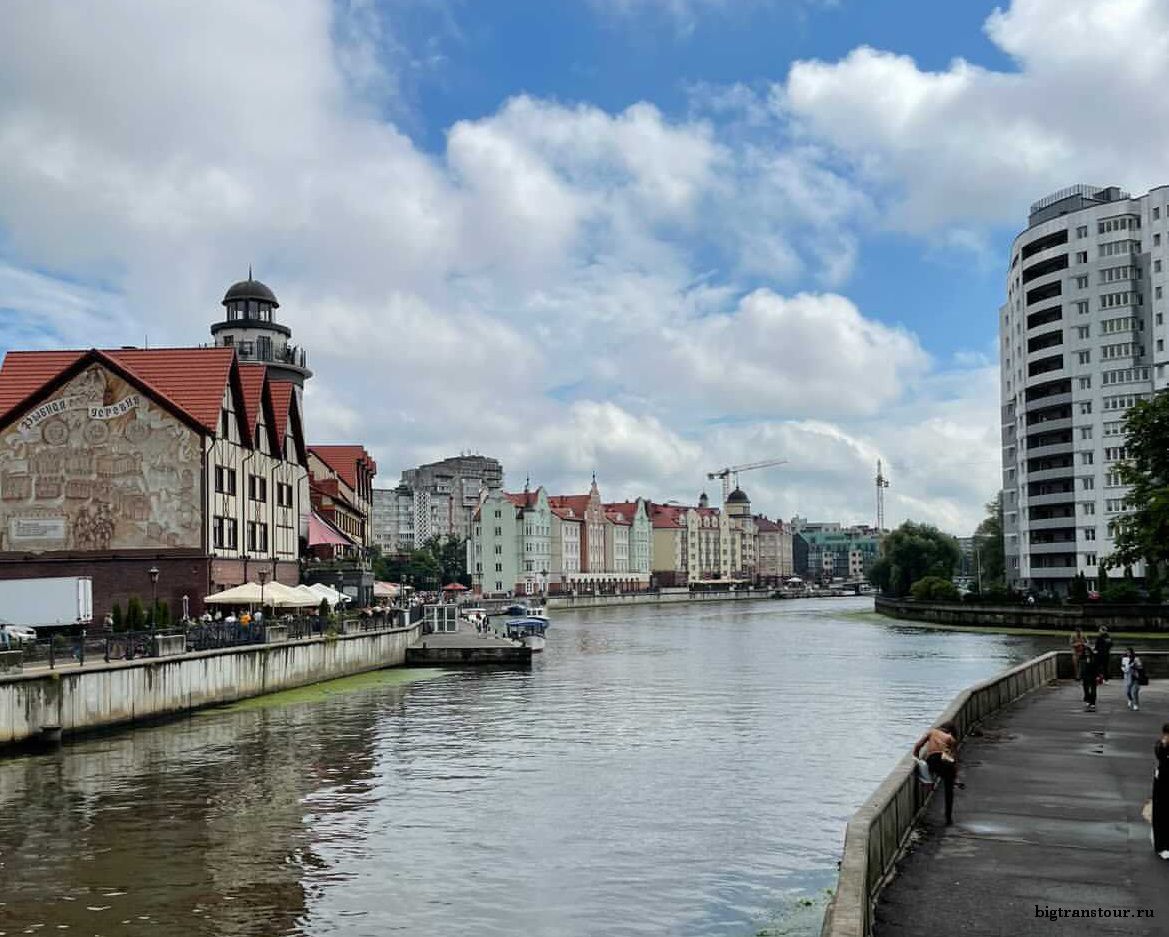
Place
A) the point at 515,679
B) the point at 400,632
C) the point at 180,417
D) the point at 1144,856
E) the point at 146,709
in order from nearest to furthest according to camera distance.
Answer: the point at 1144,856 < the point at 146,709 < the point at 180,417 < the point at 515,679 < the point at 400,632

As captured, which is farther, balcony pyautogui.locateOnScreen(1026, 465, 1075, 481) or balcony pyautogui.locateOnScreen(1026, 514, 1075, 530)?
balcony pyautogui.locateOnScreen(1026, 465, 1075, 481)

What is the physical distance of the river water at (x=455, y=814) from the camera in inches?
751

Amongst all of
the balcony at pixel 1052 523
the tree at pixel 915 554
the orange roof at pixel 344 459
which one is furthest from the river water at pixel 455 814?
the tree at pixel 915 554

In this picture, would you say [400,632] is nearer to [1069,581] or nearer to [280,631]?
[280,631]

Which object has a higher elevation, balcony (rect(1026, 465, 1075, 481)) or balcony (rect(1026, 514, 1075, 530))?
balcony (rect(1026, 465, 1075, 481))

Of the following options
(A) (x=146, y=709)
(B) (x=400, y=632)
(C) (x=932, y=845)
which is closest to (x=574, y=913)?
(C) (x=932, y=845)

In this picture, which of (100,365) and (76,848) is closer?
(76,848)

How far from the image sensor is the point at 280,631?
54.5 metres

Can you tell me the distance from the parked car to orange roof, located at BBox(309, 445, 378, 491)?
199ft

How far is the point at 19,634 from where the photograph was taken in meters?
43.9

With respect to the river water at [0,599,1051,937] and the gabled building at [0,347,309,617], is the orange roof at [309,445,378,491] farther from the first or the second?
the river water at [0,599,1051,937]

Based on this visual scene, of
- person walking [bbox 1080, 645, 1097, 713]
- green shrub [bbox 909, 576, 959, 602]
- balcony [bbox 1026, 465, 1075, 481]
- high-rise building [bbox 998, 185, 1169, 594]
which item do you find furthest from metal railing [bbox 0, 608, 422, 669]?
balcony [bbox 1026, 465, 1075, 481]

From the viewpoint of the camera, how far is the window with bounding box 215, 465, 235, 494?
2417 inches

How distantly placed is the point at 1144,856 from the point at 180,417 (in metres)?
50.8
